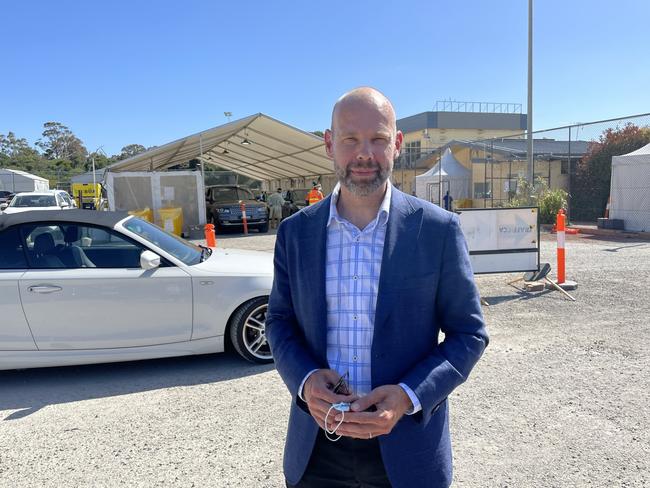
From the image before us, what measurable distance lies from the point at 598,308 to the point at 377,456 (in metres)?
6.17

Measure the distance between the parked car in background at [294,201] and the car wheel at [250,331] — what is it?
19.0m

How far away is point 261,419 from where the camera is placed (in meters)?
3.73

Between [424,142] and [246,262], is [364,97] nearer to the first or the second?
[246,262]

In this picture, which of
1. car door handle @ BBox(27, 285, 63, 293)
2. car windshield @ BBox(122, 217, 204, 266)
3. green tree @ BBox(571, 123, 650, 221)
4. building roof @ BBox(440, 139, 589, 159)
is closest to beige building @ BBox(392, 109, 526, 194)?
building roof @ BBox(440, 139, 589, 159)

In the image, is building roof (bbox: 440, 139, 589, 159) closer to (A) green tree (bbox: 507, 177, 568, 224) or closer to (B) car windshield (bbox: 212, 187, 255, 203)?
(A) green tree (bbox: 507, 177, 568, 224)

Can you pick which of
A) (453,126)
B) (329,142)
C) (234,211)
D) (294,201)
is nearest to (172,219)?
(234,211)

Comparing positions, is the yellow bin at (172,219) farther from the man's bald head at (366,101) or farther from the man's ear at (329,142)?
the man's bald head at (366,101)

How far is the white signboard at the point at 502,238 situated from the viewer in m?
7.57

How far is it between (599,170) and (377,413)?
23446 millimetres

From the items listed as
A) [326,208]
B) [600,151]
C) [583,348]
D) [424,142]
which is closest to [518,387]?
[583,348]

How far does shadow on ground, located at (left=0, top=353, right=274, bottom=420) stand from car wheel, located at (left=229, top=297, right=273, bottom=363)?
126mm

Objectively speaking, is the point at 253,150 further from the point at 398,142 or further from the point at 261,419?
the point at 398,142

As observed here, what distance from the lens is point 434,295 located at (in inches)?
62.7

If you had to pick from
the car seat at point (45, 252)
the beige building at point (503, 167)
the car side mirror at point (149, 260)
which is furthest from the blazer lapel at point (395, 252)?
the beige building at point (503, 167)
